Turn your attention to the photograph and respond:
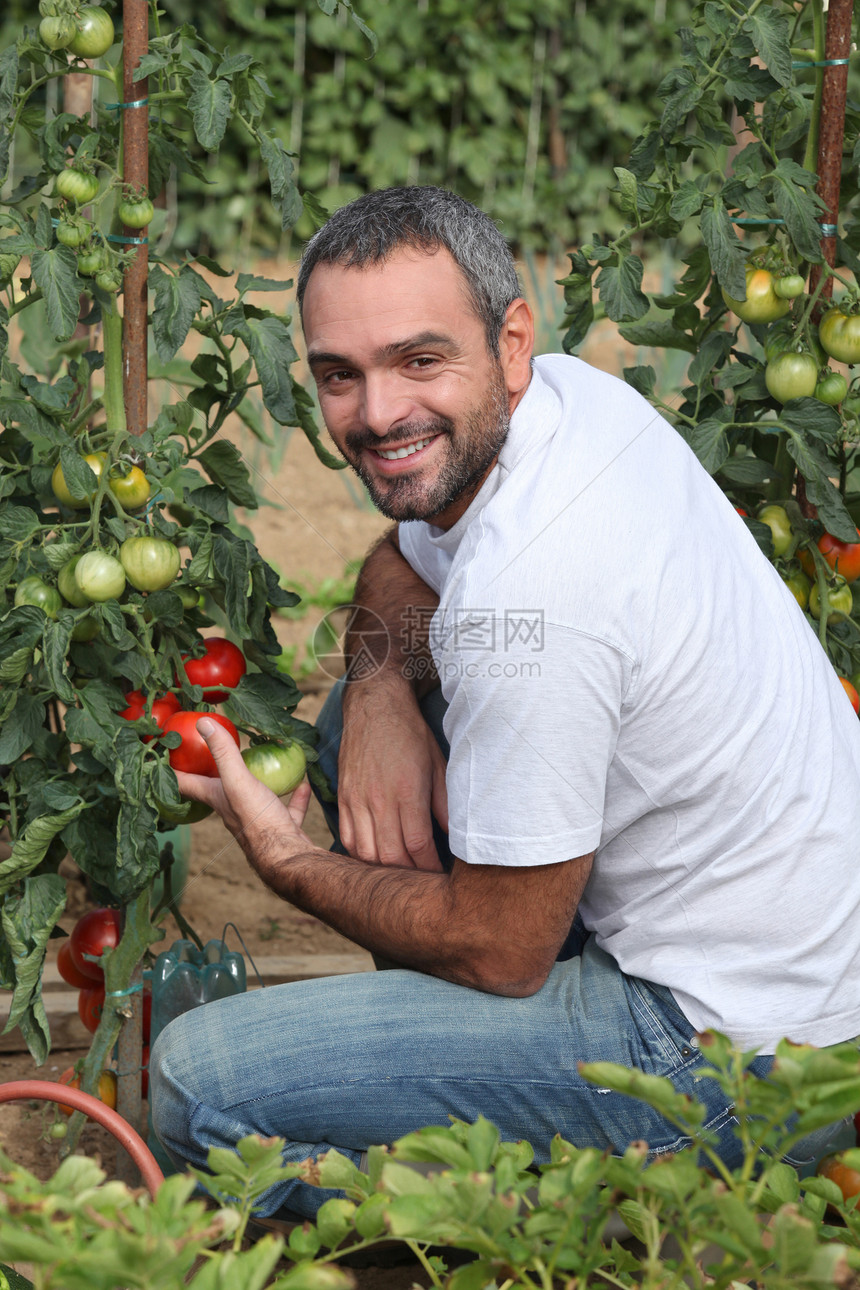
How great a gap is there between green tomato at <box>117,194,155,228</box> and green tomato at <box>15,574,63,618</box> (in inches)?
13.6

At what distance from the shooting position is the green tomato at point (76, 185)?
1.16 m

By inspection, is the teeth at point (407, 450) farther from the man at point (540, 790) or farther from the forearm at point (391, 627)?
the forearm at point (391, 627)

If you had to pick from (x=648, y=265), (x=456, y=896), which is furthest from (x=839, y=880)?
(x=648, y=265)

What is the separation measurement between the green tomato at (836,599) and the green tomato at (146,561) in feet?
2.38

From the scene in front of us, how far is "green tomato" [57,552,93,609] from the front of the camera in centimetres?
119

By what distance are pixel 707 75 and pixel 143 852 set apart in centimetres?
99

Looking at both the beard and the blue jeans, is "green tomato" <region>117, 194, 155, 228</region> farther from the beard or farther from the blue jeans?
the blue jeans

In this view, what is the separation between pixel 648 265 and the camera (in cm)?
443

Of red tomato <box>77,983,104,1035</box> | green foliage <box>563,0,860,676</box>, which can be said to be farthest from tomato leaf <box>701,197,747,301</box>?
red tomato <box>77,983,104,1035</box>

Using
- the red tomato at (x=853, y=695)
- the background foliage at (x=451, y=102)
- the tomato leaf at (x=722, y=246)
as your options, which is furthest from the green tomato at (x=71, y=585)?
the background foliage at (x=451, y=102)

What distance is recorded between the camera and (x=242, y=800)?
1.22 metres

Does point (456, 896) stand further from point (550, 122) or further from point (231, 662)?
point (550, 122)

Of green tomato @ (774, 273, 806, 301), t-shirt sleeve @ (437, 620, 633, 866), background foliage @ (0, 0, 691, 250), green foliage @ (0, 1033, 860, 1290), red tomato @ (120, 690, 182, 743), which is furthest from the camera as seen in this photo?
background foliage @ (0, 0, 691, 250)

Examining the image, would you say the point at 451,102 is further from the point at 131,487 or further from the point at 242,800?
the point at 242,800
